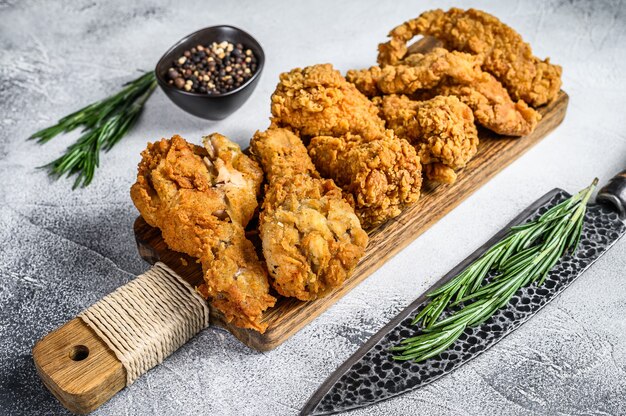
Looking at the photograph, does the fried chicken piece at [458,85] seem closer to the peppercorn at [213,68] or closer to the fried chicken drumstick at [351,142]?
the fried chicken drumstick at [351,142]

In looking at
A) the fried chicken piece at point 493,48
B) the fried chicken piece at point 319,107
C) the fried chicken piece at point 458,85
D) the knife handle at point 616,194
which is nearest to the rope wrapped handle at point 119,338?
the fried chicken piece at point 319,107

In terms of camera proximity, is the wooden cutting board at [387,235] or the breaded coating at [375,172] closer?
the wooden cutting board at [387,235]

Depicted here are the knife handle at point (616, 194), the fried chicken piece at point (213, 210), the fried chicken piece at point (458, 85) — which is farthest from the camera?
the fried chicken piece at point (458, 85)

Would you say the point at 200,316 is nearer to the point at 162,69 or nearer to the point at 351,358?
the point at 351,358

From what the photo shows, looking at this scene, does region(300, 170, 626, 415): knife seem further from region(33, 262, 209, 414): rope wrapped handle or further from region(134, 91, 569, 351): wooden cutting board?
region(33, 262, 209, 414): rope wrapped handle

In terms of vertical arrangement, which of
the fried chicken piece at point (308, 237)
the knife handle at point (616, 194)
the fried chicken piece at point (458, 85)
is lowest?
the fried chicken piece at point (308, 237)

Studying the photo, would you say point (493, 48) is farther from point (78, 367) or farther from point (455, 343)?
point (78, 367)

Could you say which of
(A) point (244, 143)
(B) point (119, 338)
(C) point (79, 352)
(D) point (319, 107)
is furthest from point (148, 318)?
(A) point (244, 143)
